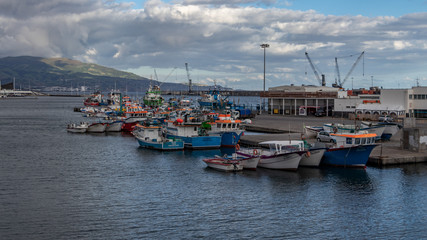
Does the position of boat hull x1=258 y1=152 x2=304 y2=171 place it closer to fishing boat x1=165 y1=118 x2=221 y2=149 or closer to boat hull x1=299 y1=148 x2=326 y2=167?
boat hull x1=299 y1=148 x2=326 y2=167

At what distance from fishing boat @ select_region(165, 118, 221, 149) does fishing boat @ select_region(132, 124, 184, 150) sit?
3.86ft

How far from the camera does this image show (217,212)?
34.5 m

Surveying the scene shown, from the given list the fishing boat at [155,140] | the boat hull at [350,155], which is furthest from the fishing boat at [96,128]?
the boat hull at [350,155]

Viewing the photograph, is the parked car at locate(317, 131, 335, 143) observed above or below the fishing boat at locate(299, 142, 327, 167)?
above

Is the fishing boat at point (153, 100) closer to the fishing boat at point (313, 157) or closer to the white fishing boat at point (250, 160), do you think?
the white fishing boat at point (250, 160)

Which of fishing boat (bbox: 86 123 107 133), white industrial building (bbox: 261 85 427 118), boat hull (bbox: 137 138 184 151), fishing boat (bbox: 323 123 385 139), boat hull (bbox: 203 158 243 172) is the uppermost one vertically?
white industrial building (bbox: 261 85 427 118)

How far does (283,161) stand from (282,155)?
0.71 metres

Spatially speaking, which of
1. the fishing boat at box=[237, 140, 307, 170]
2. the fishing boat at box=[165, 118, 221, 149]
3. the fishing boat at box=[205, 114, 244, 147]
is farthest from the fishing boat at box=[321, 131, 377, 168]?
the fishing boat at box=[165, 118, 221, 149]

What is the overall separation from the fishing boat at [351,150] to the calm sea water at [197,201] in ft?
4.06

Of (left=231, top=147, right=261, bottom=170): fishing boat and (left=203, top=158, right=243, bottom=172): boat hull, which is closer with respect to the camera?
(left=203, top=158, right=243, bottom=172): boat hull

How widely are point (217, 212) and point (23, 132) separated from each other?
67138 millimetres

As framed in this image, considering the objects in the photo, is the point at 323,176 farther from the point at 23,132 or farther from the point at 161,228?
the point at 23,132

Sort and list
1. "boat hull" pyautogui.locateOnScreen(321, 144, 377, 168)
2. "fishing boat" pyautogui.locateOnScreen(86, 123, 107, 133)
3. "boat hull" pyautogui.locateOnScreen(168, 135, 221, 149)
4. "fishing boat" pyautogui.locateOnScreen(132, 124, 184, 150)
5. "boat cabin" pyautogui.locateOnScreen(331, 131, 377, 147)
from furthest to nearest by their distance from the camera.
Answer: "fishing boat" pyautogui.locateOnScreen(86, 123, 107, 133) → "boat hull" pyautogui.locateOnScreen(168, 135, 221, 149) → "fishing boat" pyautogui.locateOnScreen(132, 124, 184, 150) → "boat cabin" pyautogui.locateOnScreen(331, 131, 377, 147) → "boat hull" pyautogui.locateOnScreen(321, 144, 377, 168)

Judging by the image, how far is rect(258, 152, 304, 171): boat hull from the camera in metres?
48.1
